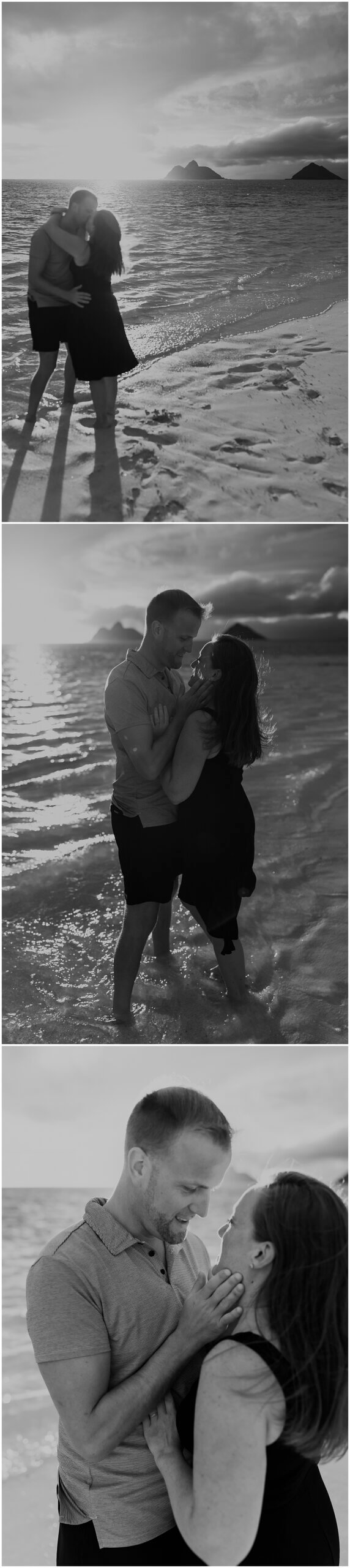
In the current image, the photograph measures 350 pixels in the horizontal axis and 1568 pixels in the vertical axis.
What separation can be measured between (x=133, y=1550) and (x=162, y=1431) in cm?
29

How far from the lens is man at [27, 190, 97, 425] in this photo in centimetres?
331

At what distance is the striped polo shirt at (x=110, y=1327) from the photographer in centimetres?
152

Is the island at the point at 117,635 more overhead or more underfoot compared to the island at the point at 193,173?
more underfoot

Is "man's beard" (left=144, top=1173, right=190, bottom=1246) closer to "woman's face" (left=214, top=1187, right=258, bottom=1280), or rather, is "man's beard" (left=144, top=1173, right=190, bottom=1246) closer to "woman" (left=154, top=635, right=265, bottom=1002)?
"woman's face" (left=214, top=1187, right=258, bottom=1280)

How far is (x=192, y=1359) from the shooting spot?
1.54m

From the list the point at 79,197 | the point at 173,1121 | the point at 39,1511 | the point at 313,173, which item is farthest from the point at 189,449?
the point at 39,1511

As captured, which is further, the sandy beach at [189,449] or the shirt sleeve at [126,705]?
the sandy beach at [189,449]

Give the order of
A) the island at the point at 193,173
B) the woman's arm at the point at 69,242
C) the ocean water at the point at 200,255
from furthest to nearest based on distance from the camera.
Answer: the island at the point at 193,173 < the ocean water at the point at 200,255 < the woman's arm at the point at 69,242

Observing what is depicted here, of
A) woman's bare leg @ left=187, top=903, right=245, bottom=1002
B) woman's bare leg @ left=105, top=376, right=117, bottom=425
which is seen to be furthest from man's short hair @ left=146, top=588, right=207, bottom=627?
woman's bare leg @ left=105, top=376, right=117, bottom=425

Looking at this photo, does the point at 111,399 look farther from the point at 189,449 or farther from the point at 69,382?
the point at 189,449

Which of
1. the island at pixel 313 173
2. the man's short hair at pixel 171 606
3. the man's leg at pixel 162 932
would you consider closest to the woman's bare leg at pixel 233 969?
the man's leg at pixel 162 932

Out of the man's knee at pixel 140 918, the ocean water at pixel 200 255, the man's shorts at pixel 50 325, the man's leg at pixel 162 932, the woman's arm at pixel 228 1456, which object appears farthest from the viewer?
the ocean water at pixel 200 255

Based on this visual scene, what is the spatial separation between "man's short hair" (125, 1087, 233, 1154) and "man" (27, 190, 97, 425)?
273cm

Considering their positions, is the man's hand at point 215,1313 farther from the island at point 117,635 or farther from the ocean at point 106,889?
the island at point 117,635
